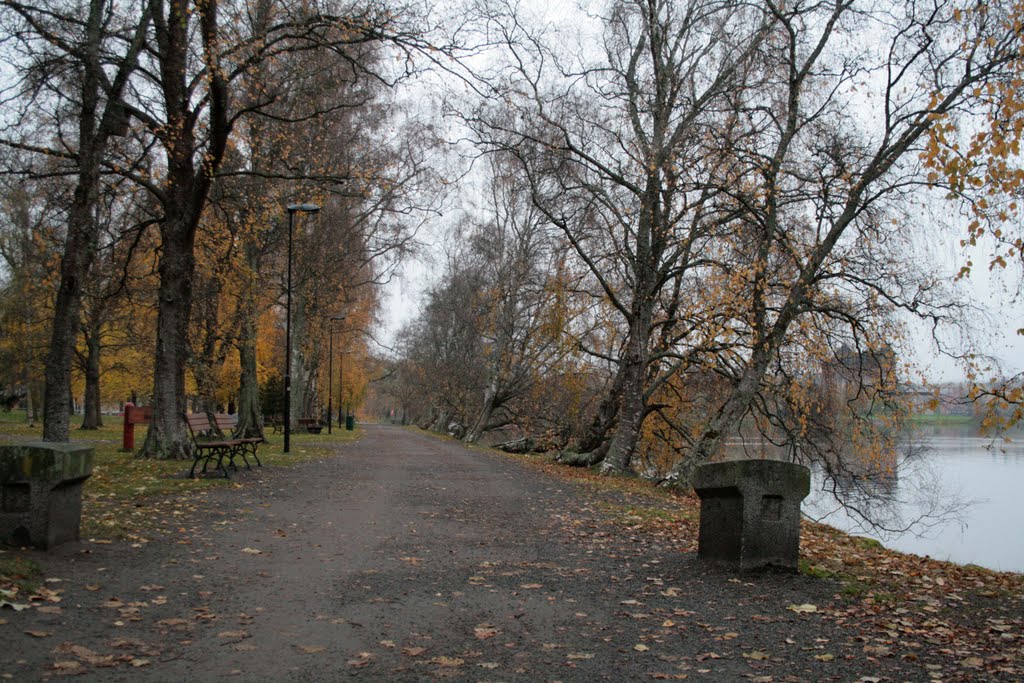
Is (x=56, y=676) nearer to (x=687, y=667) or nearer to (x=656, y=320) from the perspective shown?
(x=687, y=667)

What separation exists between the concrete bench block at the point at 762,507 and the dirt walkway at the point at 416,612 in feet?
0.70

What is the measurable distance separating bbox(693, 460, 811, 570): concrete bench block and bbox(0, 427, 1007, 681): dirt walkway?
8.3 inches

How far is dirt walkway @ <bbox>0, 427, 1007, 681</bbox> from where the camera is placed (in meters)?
4.30

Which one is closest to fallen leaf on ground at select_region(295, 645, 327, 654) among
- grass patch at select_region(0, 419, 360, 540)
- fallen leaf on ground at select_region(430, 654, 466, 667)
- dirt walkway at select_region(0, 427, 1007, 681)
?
dirt walkway at select_region(0, 427, 1007, 681)


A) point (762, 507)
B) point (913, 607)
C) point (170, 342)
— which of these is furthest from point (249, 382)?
point (913, 607)

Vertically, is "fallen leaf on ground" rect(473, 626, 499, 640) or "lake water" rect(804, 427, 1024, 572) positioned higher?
"fallen leaf on ground" rect(473, 626, 499, 640)

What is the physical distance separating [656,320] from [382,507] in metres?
13.2

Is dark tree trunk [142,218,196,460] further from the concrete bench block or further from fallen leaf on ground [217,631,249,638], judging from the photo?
the concrete bench block

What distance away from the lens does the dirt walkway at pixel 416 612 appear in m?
4.30

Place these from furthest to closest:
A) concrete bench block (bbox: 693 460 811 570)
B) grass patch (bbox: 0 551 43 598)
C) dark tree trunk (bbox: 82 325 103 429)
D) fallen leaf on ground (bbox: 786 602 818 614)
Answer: dark tree trunk (bbox: 82 325 103 429)
concrete bench block (bbox: 693 460 811 570)
fallen leaf on ground (bbox: 786 602 818 614)
grass patch (bbox: 0 551 43 598)

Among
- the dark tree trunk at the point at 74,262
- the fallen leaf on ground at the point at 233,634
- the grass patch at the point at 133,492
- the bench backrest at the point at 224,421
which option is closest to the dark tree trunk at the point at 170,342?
the grass patch at the point at 133,492

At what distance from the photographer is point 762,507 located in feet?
21.6

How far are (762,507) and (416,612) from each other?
3.08m

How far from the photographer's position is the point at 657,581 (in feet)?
21.7
